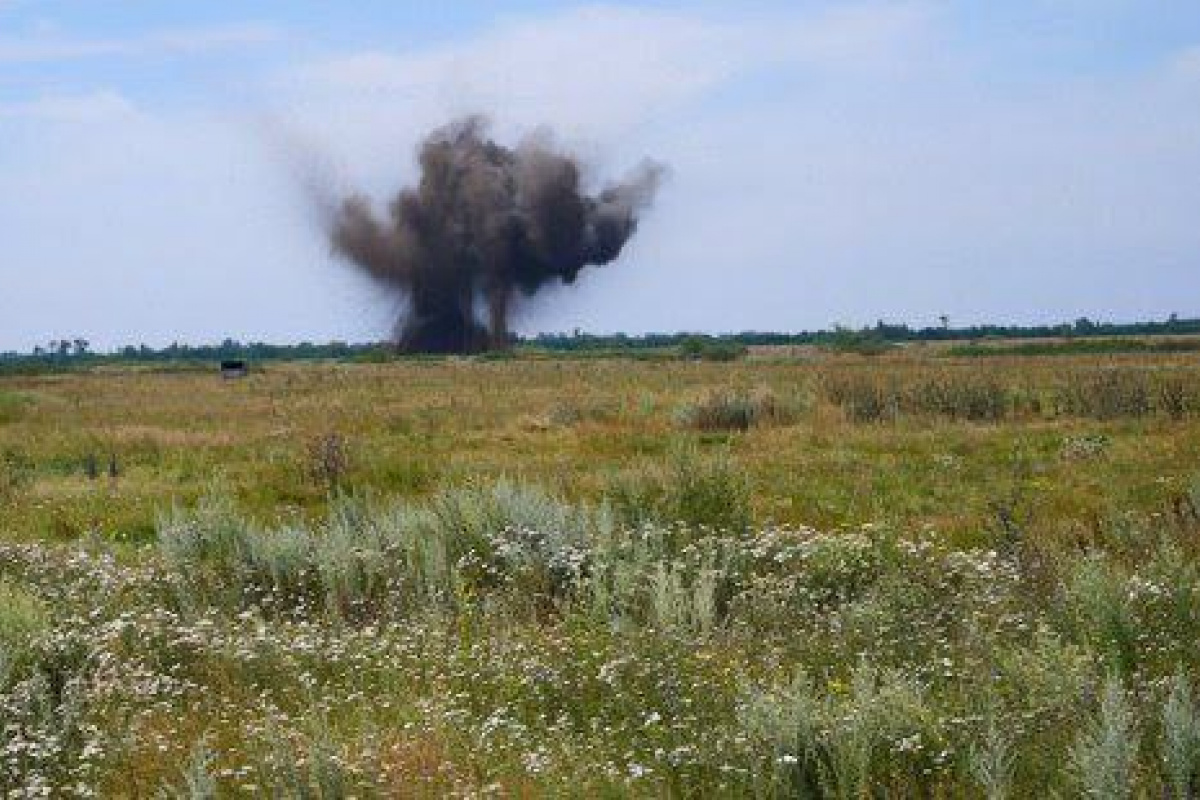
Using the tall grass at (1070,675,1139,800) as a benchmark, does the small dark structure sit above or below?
above

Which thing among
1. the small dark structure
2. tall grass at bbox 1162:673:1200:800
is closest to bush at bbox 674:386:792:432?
tall grass at bbox 1162:673:1200:800

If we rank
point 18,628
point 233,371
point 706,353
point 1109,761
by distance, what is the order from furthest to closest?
point 706,353 → point 233,371 → point 18,628 → point 1109,761

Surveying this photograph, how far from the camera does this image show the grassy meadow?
5605mm

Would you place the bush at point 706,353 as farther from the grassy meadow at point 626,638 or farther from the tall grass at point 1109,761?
the tall grass at point 1109,761

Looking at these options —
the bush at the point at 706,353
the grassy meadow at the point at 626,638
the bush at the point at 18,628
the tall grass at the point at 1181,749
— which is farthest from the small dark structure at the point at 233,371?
the tall grass at the point at 1181,749

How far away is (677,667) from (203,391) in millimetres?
45581

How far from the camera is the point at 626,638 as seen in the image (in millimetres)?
7469

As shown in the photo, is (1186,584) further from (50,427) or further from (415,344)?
(415,344)

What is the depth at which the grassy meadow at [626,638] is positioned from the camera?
5.61 m

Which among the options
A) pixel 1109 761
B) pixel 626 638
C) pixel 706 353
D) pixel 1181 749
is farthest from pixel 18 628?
pixel 706 353

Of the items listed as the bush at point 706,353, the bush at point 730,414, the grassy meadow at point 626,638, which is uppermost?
the bush at point 706,353

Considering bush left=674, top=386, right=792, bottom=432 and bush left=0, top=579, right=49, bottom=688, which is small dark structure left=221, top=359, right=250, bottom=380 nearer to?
bush left=674, top=386, right=792, bottom=432

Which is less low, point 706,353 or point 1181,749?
point 706,353

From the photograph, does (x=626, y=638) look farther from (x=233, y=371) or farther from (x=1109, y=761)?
(x=233, y=371)
